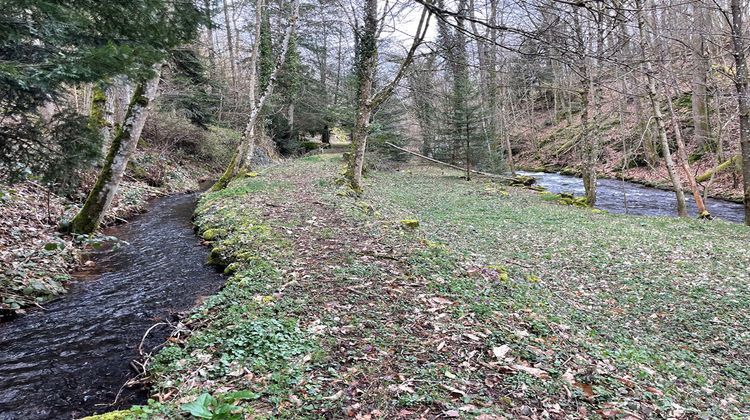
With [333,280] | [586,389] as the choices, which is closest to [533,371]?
[586,389]

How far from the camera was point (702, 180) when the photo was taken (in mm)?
17906

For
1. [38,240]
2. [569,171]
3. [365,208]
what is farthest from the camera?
[569,171]

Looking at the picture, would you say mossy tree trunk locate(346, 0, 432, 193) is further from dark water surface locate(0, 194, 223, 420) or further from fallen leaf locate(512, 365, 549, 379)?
fallen leaf locate(512, 365, 549, 379)

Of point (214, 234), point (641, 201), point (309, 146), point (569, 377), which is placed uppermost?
point (309, 146)

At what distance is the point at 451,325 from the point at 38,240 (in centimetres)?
701

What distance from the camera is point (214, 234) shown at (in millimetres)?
8336

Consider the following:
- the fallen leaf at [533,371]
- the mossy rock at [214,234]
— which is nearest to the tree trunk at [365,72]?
the mossy rock at [214,234]

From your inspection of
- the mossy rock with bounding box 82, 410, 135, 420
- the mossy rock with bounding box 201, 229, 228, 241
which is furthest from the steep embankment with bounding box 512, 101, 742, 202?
the mossy rock with bounding box 82, 410, 135, 420

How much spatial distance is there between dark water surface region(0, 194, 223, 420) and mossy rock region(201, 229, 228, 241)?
37 centimetres

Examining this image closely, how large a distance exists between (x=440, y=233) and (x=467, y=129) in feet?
39.3

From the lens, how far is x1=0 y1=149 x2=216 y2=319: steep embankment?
5.28 metres

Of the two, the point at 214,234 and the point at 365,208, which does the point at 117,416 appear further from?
the point at 365,208

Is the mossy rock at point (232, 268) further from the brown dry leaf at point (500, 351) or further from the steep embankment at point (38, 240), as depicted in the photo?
the brown dry leaf at point (500, 351)

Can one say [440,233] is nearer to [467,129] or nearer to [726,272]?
[726,272]
